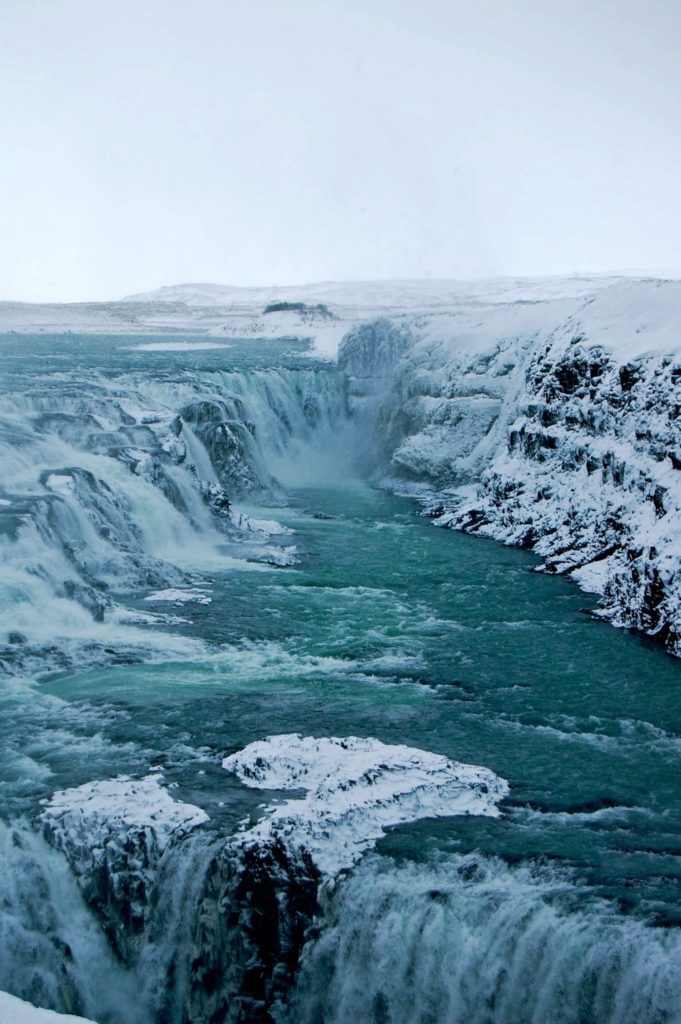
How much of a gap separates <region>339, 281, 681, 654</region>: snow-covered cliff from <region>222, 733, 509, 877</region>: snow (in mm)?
7027

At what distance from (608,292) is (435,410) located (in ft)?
26.9

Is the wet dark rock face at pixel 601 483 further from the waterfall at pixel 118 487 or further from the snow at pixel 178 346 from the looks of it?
the snow at pixel 178 346

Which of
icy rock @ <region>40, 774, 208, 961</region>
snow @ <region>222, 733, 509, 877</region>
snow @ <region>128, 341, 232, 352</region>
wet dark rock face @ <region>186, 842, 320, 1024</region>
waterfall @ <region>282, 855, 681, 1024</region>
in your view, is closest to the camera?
waterfall @ <region>282, 855, 681, 1024</region>

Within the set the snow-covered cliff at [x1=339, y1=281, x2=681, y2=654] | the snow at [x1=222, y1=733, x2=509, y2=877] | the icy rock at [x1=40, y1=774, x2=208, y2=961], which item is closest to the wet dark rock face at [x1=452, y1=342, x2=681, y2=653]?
the snow-covered cliff at [x1=339, y1=281, x2=681, y2=654]

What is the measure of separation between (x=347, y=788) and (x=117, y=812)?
2398 millimetres

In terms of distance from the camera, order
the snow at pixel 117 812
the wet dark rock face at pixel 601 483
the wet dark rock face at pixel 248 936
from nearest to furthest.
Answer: the wet dark rock face at pixel 248 936 → the snow at pixel 117 812 → the wet dark rock face at pixel 601 483

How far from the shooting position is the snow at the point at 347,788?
949cm

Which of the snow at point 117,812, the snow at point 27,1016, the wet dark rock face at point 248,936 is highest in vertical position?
the snow at point 27,1016

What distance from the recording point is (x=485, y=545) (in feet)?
78.8

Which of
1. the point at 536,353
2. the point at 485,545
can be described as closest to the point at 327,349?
the point at 536,353

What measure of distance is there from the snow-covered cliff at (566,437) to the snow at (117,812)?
9.74 metres

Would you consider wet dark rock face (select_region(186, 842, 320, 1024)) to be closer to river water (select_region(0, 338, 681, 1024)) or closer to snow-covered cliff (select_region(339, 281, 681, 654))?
river water (select_region(0, 338, 681, 1024))

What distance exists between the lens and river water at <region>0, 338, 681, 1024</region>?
8242 mm

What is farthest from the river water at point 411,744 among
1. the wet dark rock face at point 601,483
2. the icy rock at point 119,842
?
the wet dark rock face at point 601,483
